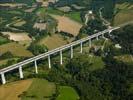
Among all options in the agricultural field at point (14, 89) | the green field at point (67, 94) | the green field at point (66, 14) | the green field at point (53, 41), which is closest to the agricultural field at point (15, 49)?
the green field at point (53, 41)

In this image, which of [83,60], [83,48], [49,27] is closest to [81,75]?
[83,60]

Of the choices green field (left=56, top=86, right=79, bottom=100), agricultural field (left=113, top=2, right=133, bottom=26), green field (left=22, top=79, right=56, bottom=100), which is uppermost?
agricultural field (left=113, top=2, right=133, bottom=26)

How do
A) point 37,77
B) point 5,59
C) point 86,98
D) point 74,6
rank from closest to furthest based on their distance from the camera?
point 86,98 < point 37,77 < point 5,59 < point 74,6

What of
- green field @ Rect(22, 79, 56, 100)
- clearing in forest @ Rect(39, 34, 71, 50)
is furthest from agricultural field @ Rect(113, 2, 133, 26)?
green field @ Rect(22, 79, 56, 100)

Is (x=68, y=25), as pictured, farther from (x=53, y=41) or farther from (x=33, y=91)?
(x=33, y=91)

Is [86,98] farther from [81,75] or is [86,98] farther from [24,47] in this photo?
[24,47]

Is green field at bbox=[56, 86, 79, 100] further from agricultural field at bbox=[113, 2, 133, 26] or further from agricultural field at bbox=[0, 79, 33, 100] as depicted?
agricultural field at bbox=[113, 2, 133, 26]

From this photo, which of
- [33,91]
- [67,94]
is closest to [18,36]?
[33,91]
